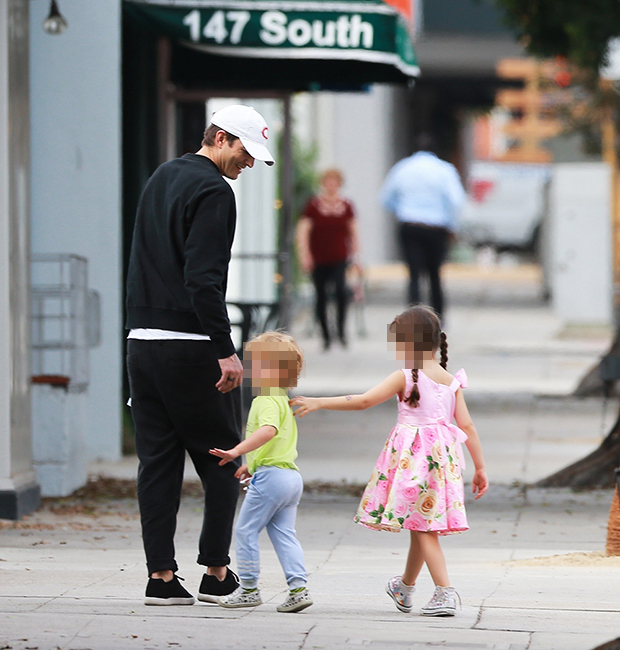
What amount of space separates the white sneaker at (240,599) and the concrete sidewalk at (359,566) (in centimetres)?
5

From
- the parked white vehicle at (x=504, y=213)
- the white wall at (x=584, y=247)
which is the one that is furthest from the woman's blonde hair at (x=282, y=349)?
the parked white vehicle at (x=504, y=213)

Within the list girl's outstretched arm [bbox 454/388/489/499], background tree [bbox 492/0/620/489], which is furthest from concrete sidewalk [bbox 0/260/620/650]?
background tree [bbox 492/0/620/489]

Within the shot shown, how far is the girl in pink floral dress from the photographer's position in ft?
17.1

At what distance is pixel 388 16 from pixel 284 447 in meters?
5.20

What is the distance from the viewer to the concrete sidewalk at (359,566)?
4.92m

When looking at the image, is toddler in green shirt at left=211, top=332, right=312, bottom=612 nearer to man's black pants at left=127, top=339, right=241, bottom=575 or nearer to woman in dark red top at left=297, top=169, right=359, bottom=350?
man's black pants at left=127, top=339, right=241, bottom=575

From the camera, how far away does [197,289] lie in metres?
5.11

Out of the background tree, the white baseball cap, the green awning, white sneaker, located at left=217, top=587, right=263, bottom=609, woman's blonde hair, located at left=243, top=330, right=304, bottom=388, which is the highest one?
the background tree

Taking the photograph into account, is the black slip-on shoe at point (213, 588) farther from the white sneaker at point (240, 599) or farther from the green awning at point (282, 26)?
the green awning at point (282, 26)

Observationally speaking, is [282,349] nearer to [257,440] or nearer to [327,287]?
[257,440]

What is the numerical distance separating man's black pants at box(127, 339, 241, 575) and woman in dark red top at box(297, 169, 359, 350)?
10652mm

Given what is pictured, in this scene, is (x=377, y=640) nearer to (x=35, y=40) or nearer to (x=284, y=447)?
(x=284, y=447)

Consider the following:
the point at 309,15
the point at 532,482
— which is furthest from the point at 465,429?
the point at 309,15

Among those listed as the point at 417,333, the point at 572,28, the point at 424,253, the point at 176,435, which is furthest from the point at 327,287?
the point at 417,333
